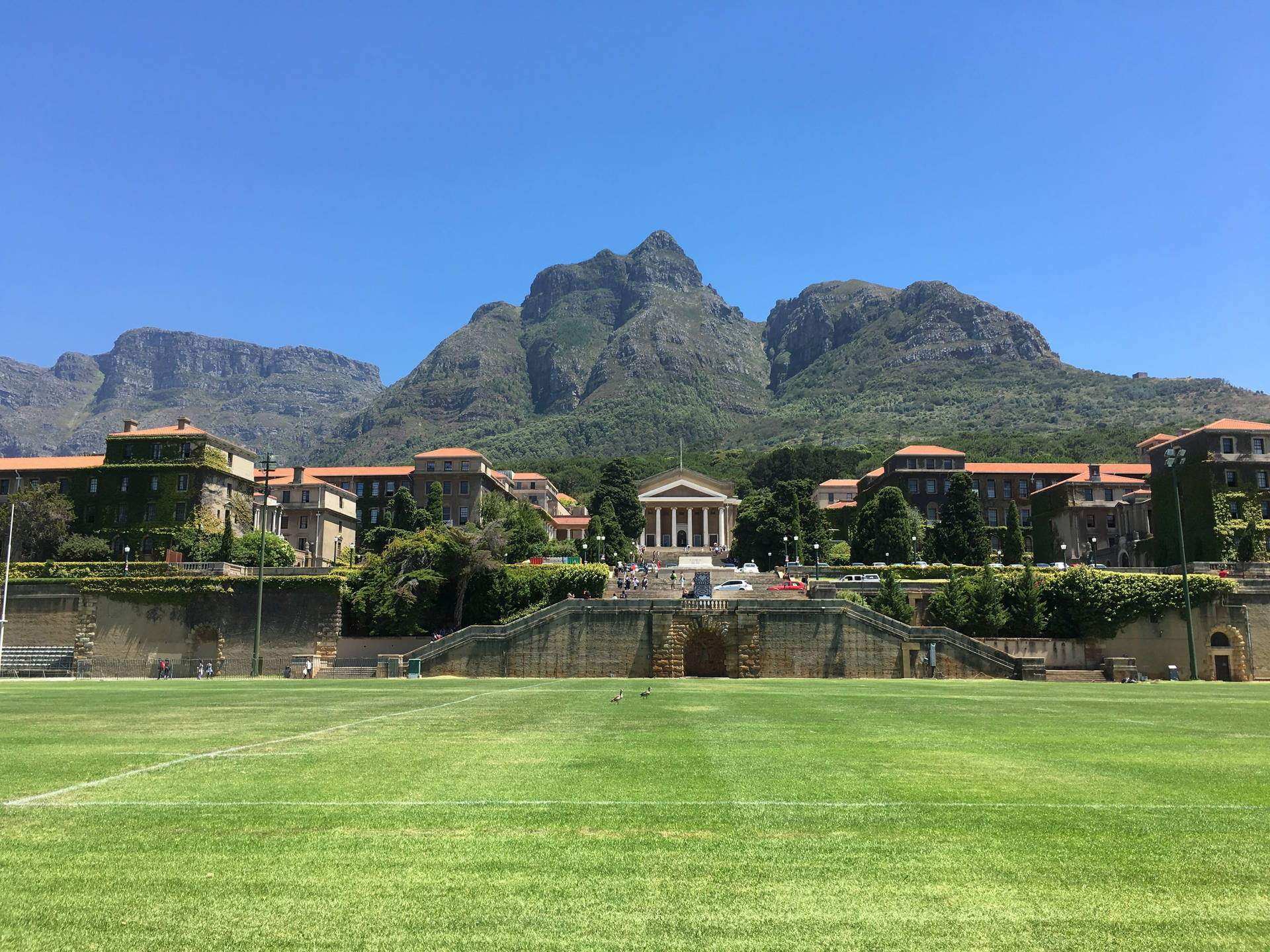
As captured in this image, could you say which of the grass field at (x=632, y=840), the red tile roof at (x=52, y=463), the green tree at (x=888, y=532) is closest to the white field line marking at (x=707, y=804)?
the grass field at (x=632, y=840)

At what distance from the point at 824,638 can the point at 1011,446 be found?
129 metres

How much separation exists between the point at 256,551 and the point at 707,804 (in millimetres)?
68714

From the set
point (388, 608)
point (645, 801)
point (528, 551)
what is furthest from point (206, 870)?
point (528, 551)

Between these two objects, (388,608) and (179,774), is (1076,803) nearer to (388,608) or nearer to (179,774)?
(179,774)

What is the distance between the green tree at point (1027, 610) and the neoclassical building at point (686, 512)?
78854 mm

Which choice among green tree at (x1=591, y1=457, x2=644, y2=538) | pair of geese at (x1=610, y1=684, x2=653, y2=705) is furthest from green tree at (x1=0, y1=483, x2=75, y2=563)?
pair of geese at (x1=610, y1=684, x2=653, y2=705)

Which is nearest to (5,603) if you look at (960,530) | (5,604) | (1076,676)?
(5,604)

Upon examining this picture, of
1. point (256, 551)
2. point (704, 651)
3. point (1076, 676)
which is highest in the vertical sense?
point (256, 551)

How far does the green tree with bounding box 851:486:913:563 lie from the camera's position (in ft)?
283

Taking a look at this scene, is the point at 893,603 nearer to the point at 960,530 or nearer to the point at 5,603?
the point at 960,530

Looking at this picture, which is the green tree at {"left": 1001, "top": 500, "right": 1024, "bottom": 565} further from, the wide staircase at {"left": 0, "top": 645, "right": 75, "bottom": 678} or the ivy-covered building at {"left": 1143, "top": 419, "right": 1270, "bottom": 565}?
the wide staircase at {"left": 0, "top": 645, "right": 75, "bottom": 678}

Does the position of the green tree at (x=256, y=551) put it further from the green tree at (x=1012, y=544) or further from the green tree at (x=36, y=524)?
the green tree at (x=1012, y=544)

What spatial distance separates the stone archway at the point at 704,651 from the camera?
183ft

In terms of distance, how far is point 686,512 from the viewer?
5561 inches
